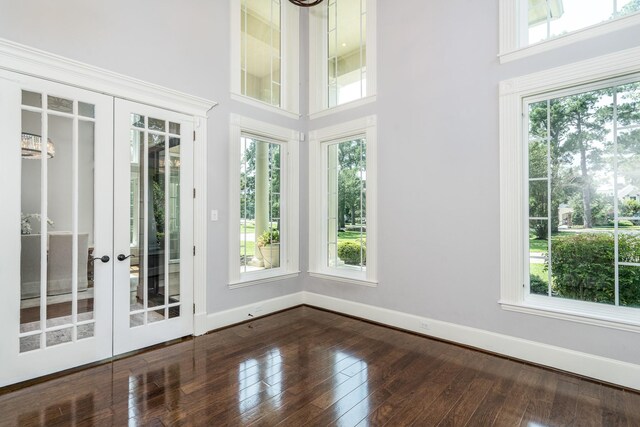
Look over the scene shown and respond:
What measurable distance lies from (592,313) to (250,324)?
3362mm

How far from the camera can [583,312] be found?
105 inches

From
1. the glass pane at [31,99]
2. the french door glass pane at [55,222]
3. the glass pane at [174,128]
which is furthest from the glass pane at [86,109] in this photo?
the glass pane at [174,128]

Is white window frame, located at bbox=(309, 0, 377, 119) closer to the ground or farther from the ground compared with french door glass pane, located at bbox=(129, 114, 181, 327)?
farther from the ground

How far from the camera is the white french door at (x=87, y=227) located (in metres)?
2.49

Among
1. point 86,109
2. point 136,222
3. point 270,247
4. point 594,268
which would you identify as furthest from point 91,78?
point 594,268

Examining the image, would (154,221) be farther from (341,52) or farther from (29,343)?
(341,52)

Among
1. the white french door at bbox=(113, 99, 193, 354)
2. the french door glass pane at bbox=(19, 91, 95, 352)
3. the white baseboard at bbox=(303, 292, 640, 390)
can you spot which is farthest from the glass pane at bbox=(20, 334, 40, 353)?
the white baseboard at bbox=(303, 292, 640, 390)

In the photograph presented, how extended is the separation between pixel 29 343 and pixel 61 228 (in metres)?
0.93

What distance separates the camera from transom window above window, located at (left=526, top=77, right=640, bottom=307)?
2.57 metres

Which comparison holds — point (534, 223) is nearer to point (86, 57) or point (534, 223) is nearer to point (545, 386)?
point (545, 386)

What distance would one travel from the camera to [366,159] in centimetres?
403

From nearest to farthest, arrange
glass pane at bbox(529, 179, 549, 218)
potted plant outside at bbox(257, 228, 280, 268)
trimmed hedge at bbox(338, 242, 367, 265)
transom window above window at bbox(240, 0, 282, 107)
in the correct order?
glass pane at bbox(529, 179, 549, 218) → transom window above window at bbox(240, 0, 282, 107) → trimmed hedge at bbox(338, 242, 367, 265) → potted plant outside at bbox(257, 228, 280, 268)

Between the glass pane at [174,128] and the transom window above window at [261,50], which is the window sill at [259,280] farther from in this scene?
the transom window above window at [261,50]

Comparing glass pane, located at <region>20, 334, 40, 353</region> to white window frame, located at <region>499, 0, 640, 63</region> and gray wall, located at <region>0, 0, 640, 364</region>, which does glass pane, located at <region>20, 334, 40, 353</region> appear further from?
white window frame, located at <region>499, 0, 640, 63</region>
